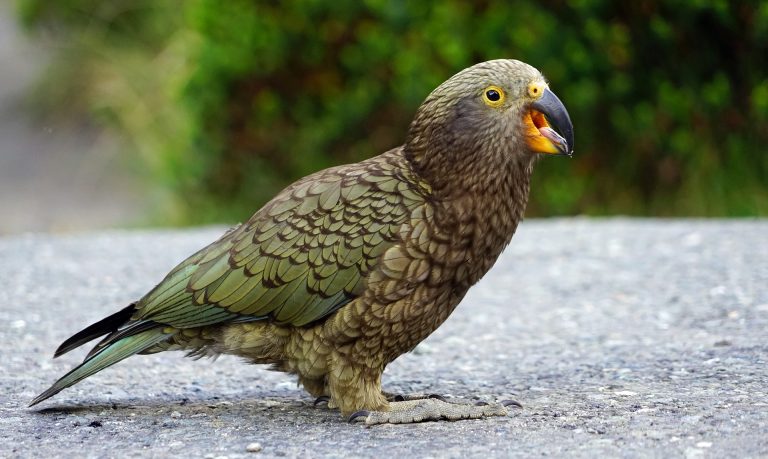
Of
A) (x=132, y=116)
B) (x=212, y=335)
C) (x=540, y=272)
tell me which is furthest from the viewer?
(x=132, y=116)

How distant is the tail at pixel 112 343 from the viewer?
4051 mm

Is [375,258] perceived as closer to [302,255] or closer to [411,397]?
[302,255]

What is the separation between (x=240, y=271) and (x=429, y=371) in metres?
1.35

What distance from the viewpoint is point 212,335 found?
416 centimetres

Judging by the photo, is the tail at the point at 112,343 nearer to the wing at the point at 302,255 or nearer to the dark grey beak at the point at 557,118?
the wing at the point at 302,255

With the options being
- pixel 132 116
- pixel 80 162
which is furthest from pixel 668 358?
pixel 80 162

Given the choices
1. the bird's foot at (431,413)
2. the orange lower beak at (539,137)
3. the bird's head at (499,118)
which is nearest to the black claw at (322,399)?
the bird's foot at (431,413)

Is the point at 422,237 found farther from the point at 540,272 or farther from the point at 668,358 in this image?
the point at 540,272

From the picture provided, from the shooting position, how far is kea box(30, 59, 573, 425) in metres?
3.89

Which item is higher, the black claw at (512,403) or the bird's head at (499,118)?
the bird's head at (499,118)

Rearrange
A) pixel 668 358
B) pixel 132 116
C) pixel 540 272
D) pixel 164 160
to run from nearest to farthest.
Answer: pixel 668 358, pixel 540 272, pixel 164 160, pixel 132 116

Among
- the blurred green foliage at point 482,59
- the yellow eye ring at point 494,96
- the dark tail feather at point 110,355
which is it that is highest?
the blurred green foliage at point 482,59

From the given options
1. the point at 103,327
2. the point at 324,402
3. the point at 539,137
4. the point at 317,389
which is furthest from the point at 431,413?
the point at 103,327

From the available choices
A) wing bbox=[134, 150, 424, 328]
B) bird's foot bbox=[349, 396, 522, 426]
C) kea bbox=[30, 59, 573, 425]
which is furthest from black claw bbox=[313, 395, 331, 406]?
wing bbox=[134, 150, 424, 328]
